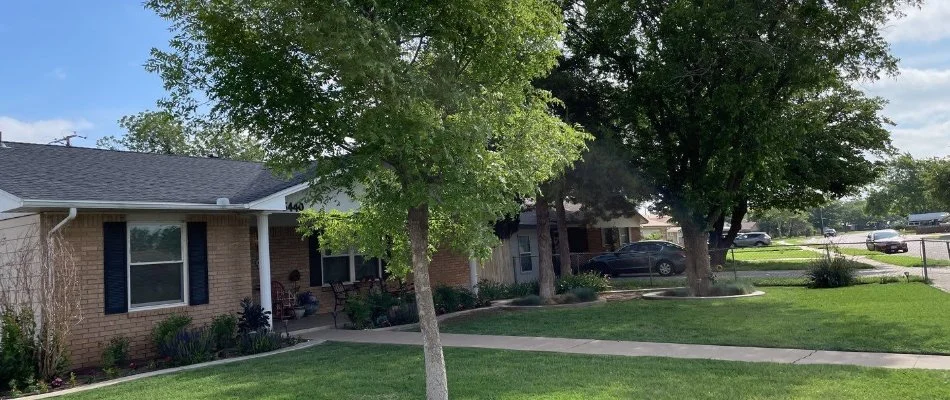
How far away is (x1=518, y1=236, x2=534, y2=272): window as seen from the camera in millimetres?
25016

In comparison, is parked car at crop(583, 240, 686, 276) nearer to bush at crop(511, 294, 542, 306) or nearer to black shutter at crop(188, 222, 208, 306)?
bush at crop(511, 294, 542, 306)

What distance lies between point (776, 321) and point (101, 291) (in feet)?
36.9

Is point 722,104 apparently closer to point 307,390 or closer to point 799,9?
point 799,9

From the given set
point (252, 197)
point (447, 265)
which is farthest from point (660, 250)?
point (252, 197)

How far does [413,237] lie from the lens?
6.23 metres

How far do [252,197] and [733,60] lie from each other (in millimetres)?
11006

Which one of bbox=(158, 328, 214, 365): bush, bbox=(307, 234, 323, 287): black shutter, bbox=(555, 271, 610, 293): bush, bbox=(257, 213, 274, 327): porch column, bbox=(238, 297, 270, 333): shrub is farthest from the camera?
bbox=(555, 271, 610, 293): bush

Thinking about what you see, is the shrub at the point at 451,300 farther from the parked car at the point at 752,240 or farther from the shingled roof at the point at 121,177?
the parked car at the point at 752,240

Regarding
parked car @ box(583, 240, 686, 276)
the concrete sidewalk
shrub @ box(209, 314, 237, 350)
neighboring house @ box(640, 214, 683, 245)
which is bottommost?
the concrete sidewalk

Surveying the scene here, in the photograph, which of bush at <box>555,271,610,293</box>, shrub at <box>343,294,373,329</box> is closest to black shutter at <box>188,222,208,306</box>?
shrub at <box>343,294,373,329</box>

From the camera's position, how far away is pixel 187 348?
10.3 metres

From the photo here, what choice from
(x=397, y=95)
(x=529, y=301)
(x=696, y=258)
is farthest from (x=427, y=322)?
(x=696, y=258)

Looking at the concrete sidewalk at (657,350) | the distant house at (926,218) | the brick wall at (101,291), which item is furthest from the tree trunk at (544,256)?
the distant house at (926,218)

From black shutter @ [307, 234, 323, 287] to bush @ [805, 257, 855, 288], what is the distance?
43.3 ft
